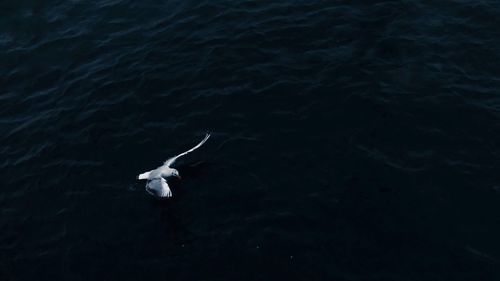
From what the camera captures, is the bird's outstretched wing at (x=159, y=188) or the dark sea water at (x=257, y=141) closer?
the dark sea water at (x=257, y=141)

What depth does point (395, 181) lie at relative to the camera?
30.0 metres

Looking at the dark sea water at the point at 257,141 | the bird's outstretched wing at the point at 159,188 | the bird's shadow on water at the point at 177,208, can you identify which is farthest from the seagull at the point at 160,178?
the dark sea water at the point at 257,141

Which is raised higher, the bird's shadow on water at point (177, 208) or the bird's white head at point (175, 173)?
the bird's white head at point (175, 173)

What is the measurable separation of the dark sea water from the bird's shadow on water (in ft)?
0.35

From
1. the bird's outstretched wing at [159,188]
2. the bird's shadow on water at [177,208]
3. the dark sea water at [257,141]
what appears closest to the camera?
the dark sea water at [257,141]

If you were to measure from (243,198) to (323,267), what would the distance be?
19.5 feet

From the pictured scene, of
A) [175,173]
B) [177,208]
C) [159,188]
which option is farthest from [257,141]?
[159,188]

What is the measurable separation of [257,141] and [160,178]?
6345 mm

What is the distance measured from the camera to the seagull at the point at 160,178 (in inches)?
1166

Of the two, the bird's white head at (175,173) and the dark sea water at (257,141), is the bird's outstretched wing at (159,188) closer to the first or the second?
the bird's white head at (175,173)

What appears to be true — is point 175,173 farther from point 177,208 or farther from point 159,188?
point 177,208

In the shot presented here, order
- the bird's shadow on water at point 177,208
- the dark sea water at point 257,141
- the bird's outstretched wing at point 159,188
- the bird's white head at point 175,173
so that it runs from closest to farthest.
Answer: the dark sea water at point 257,141 < the bird's shadow on water at point 177,208 < the bird's outstretched wing at point 159,188 < the bird's white head at point 175,173

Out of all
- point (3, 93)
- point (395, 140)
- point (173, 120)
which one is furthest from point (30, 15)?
point (395, 140)

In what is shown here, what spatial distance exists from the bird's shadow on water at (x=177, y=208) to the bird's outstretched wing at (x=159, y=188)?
1029 millimetres
